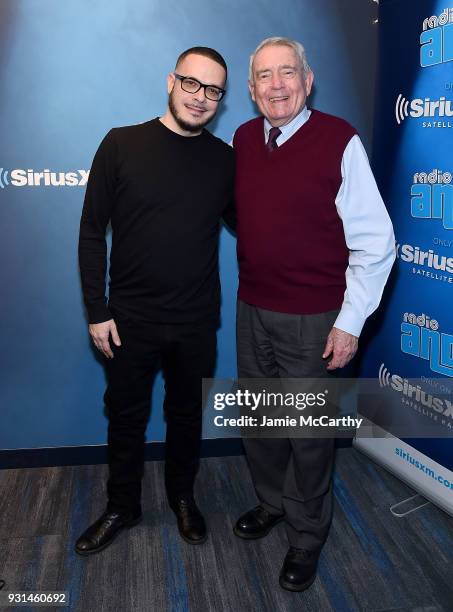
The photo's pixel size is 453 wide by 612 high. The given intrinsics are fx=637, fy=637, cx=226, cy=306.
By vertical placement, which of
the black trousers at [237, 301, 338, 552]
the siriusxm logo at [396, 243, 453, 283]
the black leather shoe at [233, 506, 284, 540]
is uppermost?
the siriusxm logo at [396, 243, 453, 283]

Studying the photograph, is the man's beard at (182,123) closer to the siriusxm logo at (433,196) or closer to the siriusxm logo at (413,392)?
the siriusxm logo at (433,196)

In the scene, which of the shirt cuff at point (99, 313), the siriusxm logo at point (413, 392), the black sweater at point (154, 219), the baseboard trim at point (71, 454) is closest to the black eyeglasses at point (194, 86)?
the black sweater at point (154, 219)

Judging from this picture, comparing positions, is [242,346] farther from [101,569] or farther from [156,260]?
[101,569]

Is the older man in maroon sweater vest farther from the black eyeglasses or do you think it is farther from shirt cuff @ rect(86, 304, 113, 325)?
shirt cuff @ rect(86, 304, 113, 325)

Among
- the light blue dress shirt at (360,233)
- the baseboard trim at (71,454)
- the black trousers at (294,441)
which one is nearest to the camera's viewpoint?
the light blue dress shirt at (360,233)

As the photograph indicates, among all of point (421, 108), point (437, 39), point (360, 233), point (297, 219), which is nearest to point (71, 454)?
point (297, 219)

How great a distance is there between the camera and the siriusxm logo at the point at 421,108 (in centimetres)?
235

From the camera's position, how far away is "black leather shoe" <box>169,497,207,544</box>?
2.43m

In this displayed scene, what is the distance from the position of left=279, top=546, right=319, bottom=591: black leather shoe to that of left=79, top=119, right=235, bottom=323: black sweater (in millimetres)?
909

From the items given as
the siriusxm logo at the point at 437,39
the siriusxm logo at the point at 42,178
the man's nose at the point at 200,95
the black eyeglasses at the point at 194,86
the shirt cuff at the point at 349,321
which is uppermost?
the siriusxm logo at the point at 437,39

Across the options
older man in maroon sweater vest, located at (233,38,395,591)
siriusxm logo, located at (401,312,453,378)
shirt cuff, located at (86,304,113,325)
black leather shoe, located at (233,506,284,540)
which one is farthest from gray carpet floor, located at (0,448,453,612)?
shirt cuff, located at (86,304,113,325)

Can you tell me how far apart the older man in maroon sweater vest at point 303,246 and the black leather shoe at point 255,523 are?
0.69ft

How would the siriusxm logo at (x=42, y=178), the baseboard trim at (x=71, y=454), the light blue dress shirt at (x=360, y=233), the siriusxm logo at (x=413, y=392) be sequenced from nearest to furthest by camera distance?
the light blue dress shirt at (x=360, y=233) → the siriusxm logo at (x=413, y=392) → the siriusxm logo at (x=42, y=178) → the baseboard trim at (x=71, y=454)

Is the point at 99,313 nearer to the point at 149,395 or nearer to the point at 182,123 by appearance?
the point at 149,395
